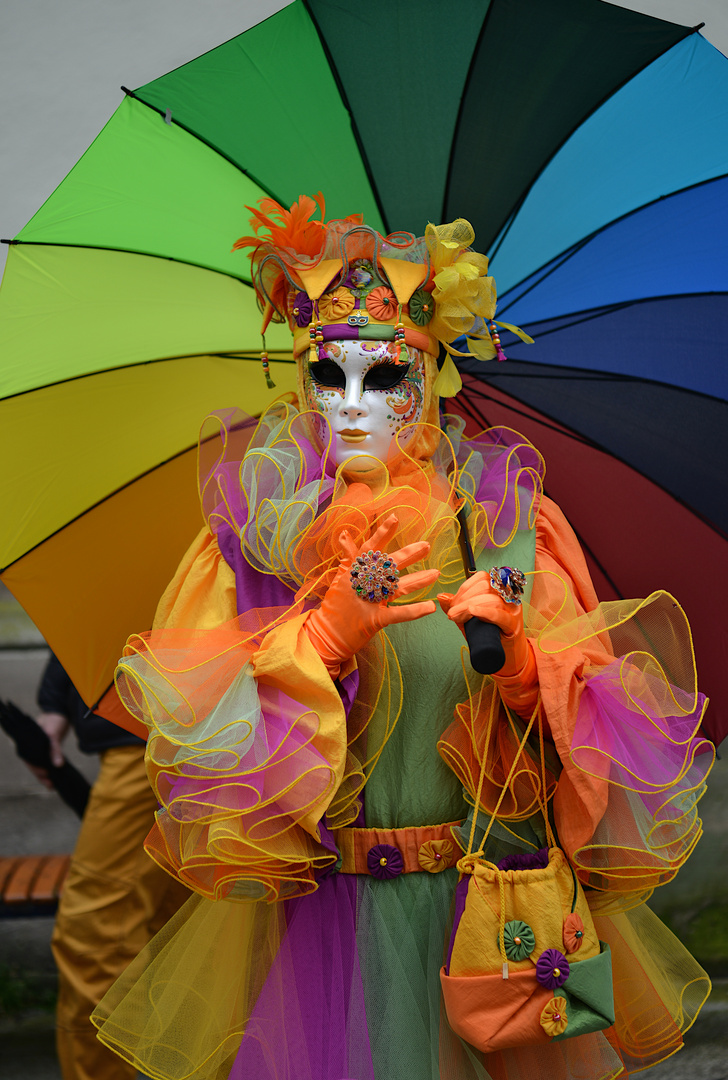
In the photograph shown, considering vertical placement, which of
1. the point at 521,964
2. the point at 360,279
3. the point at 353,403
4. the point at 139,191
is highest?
the point at 139,191

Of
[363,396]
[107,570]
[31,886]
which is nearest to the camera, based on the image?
[363,396]

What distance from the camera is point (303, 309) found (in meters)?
1.62

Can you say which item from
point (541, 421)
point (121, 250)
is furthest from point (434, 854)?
point (121, 250)

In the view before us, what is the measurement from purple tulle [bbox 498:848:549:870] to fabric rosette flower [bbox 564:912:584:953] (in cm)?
8

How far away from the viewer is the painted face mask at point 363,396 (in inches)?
61.4

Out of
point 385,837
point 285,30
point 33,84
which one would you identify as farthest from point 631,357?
point 33,84

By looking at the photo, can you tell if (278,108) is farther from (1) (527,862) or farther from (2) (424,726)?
(1) (527,862)

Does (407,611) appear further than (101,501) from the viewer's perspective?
No

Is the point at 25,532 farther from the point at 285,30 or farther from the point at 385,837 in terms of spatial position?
the point at 285,30

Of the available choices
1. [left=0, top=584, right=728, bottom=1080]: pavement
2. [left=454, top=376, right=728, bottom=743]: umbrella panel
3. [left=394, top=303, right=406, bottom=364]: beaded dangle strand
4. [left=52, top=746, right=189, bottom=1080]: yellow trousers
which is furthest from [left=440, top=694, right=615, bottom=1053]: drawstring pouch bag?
[left=0, top=584, right=728, bottom=1080]: pavement

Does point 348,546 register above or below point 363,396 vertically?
below

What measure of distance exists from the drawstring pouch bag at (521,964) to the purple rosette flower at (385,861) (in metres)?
0.12

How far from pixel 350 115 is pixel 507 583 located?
94cm

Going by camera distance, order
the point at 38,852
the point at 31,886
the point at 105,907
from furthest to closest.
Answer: the point at 38,852, the point at 31,886, the point at 105,907
